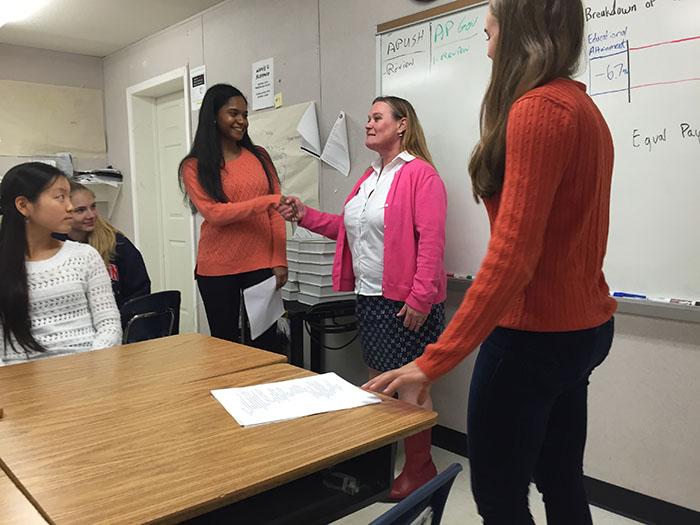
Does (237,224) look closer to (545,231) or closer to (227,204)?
(227,204)

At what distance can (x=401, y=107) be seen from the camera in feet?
7.55

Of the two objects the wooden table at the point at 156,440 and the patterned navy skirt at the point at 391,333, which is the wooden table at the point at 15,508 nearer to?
the wooden table at the point at 156,440

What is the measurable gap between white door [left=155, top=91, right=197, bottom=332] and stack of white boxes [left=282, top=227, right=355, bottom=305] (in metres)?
1.77

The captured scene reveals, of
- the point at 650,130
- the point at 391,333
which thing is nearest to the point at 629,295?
the point at 650,130

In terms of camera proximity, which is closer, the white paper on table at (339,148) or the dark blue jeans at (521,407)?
the dark blue jeans at (521,407)

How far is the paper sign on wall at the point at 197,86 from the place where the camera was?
411 cm

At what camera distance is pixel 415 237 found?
2162 mm

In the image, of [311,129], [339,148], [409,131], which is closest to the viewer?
[409,131]

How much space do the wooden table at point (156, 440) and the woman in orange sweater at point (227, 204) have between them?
1.12 metres


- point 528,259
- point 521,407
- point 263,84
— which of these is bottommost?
point 521,407

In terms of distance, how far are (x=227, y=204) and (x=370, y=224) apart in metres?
0.68

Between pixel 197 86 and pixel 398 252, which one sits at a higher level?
pixel 197 86

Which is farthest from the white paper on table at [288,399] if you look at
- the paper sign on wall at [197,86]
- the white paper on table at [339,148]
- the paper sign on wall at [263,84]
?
the paper sign on wall at [197,86]

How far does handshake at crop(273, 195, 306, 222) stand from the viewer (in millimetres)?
2520
